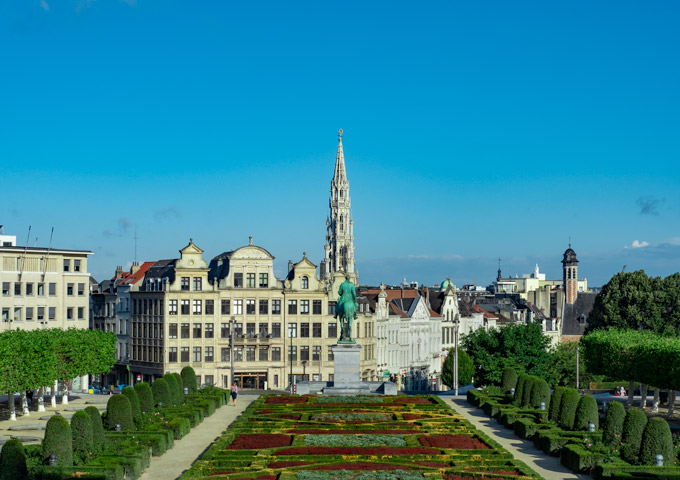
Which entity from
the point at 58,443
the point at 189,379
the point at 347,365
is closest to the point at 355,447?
the point at 58,443

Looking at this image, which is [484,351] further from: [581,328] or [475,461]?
[581,328]

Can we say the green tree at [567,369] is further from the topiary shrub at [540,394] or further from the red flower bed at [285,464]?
the red flower bed at [285,464]

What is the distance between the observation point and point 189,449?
50188mm

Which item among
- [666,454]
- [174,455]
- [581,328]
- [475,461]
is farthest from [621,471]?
[581,328]

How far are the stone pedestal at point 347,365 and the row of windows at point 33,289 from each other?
41.4 m

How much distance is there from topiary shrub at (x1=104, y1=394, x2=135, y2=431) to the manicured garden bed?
16.9ft

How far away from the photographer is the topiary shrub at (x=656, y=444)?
42.1 meters

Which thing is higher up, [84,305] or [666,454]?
[84,305]

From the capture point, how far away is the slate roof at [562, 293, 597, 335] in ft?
579

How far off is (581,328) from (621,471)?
139 metres

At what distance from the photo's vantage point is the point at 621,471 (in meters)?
40.3

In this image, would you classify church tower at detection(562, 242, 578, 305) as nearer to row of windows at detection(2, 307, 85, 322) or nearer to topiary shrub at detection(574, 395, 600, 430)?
row of windows at detection(2, 307, 85, 322)

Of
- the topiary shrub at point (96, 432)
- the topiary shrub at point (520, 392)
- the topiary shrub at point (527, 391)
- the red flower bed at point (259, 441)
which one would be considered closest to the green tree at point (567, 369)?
the topiary shrub at point (520, 392)

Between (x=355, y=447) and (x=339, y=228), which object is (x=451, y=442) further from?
(x=339, y=228)
